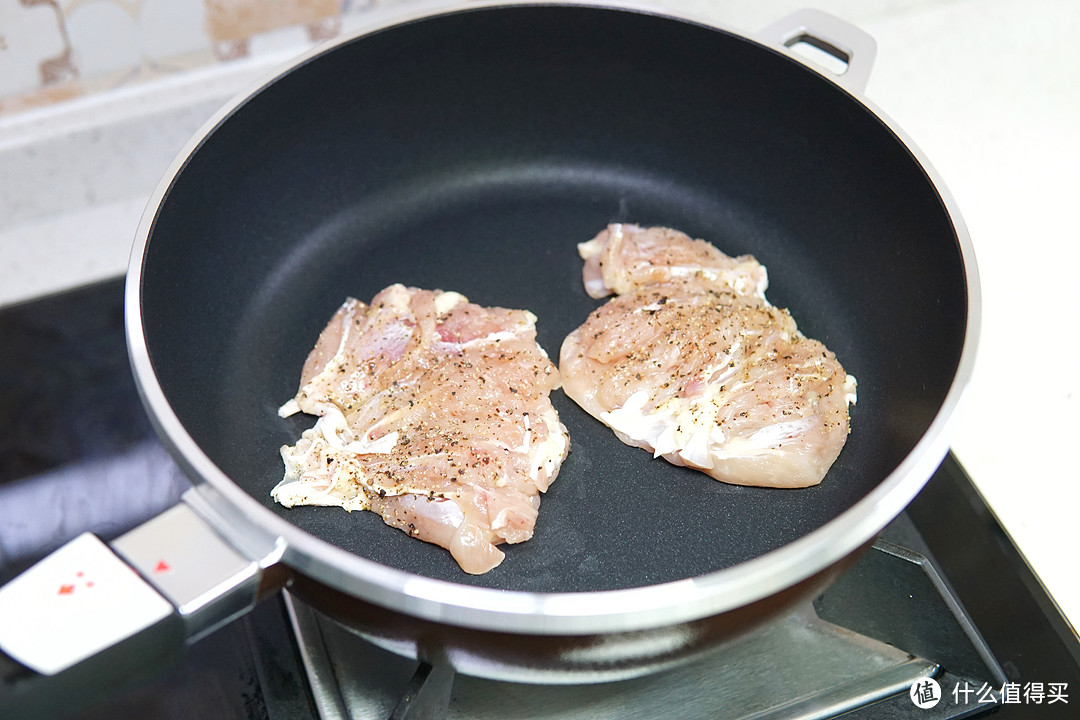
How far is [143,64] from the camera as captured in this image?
1621 mm

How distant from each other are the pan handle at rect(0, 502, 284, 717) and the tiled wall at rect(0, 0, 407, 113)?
1.03 m

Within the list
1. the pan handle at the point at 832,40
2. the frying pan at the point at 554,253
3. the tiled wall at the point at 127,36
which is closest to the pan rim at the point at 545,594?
the frying pan at the point at 554,253

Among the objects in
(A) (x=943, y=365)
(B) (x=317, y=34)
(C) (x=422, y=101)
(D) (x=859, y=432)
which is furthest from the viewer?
(B) (x=317, y=34)

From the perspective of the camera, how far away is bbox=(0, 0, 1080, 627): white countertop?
1.39 metres

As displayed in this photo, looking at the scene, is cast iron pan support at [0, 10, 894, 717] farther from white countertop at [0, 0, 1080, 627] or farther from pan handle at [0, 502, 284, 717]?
white countertop at [0, 0, 1080, 627]

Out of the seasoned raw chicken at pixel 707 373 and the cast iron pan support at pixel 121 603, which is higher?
the cast iron pan support at pixel 121 603

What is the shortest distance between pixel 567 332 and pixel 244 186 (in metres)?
0.54

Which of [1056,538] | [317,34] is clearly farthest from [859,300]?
[317,34]

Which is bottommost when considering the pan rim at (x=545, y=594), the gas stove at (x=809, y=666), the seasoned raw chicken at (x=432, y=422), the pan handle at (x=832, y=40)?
the gas stove at (x=809, y=666)

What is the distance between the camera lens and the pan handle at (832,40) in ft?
4.64

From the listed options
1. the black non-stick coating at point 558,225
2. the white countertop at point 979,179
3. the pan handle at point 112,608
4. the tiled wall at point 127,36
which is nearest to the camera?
the pan handle at point 112,608

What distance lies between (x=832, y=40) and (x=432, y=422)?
86 cm

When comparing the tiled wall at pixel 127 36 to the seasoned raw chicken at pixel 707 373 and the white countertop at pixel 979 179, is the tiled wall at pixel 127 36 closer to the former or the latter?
the white countertop at pixel 979 179

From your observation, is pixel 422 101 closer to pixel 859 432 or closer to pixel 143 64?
pixel 143 64
